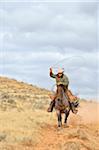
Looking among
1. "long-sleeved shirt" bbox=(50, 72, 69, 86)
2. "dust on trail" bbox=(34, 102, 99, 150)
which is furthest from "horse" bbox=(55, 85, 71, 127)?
"dust on trail" bbox=(34, 102, 99, 150)

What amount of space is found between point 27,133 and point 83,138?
7.44 ft

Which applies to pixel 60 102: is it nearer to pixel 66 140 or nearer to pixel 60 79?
pixel 60 79

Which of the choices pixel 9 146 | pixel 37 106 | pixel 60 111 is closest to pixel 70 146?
pixel 9 146

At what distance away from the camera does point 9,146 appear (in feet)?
51.8

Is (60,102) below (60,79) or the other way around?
below

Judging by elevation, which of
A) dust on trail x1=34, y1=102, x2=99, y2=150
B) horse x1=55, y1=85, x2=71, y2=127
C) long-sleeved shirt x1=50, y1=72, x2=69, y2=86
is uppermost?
long-sleeved shirt x1=50, y1=72, x2=69, y2=86

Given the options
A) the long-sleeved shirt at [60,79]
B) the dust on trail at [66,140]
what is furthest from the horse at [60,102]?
the dust on trail at [66,140]

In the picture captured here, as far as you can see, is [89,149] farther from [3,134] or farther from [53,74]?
[53,74]

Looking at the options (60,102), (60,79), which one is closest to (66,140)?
(60,102)

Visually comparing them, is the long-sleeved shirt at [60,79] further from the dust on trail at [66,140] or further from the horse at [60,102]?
the dust on trail at [66,140]

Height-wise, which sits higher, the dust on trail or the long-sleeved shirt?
the long-sleeved shirt

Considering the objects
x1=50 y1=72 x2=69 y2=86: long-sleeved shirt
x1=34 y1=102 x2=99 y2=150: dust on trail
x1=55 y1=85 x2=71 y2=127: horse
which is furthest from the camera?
x1=55 y1=85 x2=71 y2=127: horse

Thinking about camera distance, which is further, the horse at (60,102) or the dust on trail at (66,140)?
the horse at (60,102)

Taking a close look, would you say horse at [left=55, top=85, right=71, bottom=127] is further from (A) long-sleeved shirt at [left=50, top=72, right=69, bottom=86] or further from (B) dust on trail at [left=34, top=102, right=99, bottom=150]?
(B) dust on trail at [left=34, top=102, right=99, bottom=150]
